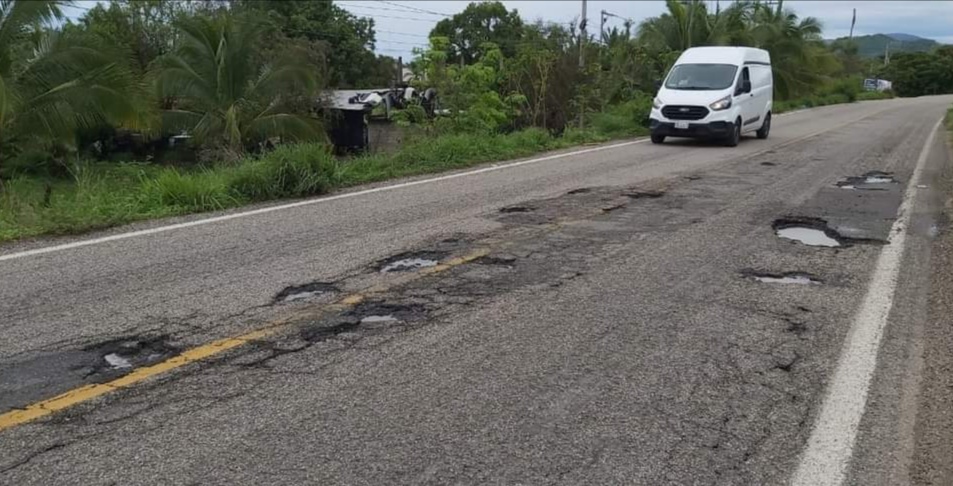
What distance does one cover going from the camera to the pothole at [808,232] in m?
8.18

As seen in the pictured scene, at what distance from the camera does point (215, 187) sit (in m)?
9.94

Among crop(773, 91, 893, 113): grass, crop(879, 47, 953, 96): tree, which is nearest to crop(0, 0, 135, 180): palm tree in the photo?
crop(773, 91, 893, 113): grass

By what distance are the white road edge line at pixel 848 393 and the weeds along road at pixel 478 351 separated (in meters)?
0.02

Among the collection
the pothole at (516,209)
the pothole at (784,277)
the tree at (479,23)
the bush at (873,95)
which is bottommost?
the bush at (873,95)

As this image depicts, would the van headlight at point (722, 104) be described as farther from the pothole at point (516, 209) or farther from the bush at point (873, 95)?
the bush at point (873, 95)

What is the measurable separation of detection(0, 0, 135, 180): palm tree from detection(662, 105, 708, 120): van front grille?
35.1ft

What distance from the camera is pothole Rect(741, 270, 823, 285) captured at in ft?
21.6

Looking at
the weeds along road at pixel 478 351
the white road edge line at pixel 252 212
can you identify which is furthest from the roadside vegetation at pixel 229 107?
the weeds along road at pixel 478 351

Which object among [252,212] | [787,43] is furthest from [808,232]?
[787,43]

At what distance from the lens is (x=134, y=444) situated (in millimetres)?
3605

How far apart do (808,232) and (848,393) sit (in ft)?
15.1

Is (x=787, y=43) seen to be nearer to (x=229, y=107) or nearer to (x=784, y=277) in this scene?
(x=229, y=107)

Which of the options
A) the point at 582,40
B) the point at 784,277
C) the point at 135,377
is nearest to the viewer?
the point at 135,377

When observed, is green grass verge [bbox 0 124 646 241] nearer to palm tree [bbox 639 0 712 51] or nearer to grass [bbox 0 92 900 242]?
grass [bbox 0 92 900 242]
